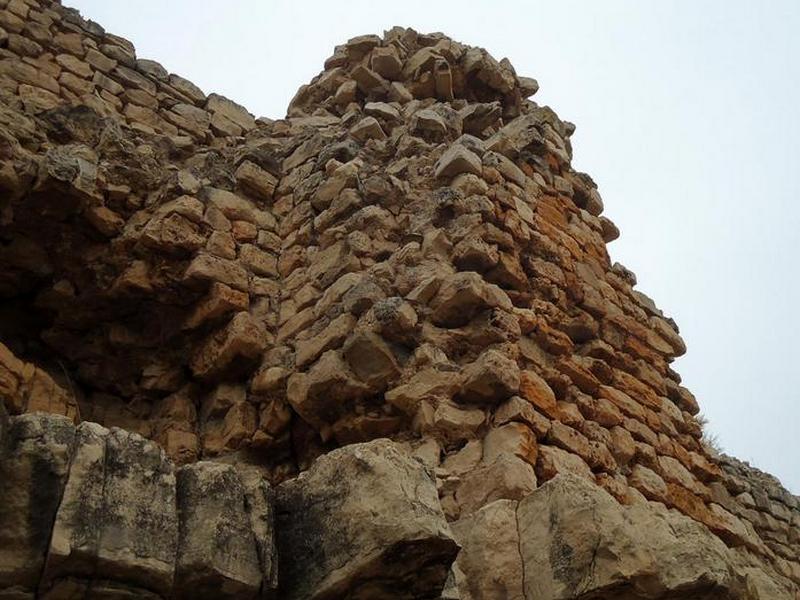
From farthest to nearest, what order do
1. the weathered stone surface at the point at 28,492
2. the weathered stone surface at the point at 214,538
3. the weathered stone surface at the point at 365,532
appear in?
the weathered stone surface at the point at 365,532 < the weathered stone surface at the point at 214,538 < the weathered stone surface at the point at 28,492

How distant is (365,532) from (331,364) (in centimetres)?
214

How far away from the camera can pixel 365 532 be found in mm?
2223

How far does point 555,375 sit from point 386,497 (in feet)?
7.36

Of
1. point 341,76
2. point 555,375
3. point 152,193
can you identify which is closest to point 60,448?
point 555,375

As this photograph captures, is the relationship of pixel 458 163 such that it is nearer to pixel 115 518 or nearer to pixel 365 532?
pixel 365 532

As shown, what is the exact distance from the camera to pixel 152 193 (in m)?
5.40

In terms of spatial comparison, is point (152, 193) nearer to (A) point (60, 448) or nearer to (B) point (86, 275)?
(B) point (86, 275)

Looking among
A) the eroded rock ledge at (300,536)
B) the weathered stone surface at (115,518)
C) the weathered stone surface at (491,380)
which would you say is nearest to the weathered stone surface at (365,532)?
the eroded rock ledge at (300,536)

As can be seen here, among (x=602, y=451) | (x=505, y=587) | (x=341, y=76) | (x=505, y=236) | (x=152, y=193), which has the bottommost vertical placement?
(x=505, y=587)

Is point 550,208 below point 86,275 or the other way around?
the other way around

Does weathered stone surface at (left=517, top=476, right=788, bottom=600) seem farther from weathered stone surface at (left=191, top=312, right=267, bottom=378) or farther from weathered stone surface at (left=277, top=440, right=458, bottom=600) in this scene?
weathered stone surface at (left=191, top=312, right=267, bottom=378)

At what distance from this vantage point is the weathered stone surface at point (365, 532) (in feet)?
7.22

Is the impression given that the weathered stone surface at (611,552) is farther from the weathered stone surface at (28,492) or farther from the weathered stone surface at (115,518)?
the weathered stone surface at (28,492)

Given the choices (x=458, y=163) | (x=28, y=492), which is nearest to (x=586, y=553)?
(x=28, y=492)
